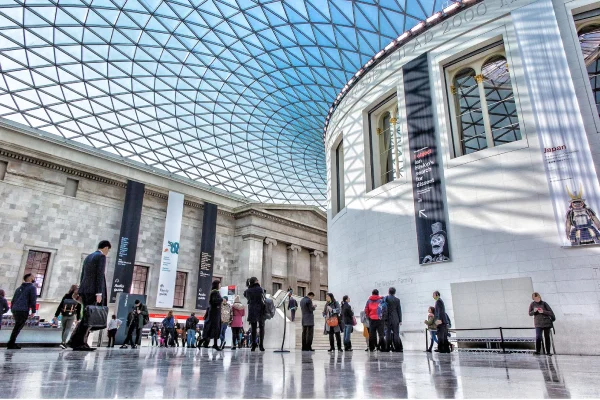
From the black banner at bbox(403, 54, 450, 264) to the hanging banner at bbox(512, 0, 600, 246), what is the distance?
435 cm

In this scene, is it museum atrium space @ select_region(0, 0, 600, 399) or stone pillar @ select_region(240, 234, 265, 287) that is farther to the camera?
stone pillar @ select_region(240, 234, 265, 287)

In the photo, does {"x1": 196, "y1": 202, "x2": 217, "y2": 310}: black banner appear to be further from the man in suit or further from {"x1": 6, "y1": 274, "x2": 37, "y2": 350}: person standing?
the man in suit

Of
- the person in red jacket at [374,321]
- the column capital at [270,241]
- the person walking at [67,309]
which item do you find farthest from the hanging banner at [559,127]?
the column capital at [270,241]

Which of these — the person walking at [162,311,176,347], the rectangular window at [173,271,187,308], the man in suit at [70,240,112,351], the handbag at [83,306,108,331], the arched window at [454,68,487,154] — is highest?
the arched window at [454,68,487,154]

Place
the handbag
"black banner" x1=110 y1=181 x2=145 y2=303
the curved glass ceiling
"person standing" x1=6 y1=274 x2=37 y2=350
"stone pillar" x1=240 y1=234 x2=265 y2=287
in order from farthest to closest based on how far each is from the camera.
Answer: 1. "stone pillar" x1=240 y1=234 x2=265 y2=287
2. "black banner" x1=110 y1=181 x2=145 y2=303
3. the curved glass ceiling
4. "person standing" x1=6 y1=274 x2=37 y2=350
5. the handbag

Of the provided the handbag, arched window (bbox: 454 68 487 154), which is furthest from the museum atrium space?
arched window (bbox: 454 68 487 154)

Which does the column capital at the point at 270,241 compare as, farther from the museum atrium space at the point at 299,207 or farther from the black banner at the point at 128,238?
the black banner at the point at 128,238

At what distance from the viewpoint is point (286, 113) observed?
3459 centimetres

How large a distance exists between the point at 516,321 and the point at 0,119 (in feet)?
→ 118

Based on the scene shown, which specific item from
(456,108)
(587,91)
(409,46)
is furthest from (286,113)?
(587,91)

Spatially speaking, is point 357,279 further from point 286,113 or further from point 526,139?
point 286,113

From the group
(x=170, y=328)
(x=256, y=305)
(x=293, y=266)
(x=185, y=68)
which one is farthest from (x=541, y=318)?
(x=293, y=266)

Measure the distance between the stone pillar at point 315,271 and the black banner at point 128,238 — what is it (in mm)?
19880

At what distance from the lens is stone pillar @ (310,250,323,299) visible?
40947mm
